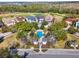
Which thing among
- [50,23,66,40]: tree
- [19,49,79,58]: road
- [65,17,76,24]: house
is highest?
[65,17,76,24]: house

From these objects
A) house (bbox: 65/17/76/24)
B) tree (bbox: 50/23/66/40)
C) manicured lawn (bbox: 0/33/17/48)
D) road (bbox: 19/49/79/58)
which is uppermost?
house (bbox: 65/17/76/24)

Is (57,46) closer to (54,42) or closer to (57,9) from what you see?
(54,42)

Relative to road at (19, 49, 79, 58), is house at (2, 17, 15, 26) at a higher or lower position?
higher

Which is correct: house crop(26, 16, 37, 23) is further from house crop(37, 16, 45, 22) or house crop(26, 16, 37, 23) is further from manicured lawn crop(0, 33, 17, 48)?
manicured lawn crop(0, 33, 17, 48)

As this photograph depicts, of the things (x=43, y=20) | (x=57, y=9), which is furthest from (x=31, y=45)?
(x=57, y=9)

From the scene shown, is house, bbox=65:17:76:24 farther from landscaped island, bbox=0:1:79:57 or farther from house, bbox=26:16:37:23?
house, bbox=26:16:37:23

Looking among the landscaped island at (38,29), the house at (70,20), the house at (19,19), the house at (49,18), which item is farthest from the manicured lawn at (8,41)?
the house at (70,20)

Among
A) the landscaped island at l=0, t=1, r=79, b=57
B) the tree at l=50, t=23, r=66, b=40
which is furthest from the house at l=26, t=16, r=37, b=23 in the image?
the tree at l=50, t=23, r=66, b=40

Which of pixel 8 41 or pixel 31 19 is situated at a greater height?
pixel 31 19

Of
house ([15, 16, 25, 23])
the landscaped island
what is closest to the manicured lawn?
the landscaped island

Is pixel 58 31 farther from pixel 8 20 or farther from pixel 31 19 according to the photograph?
pixel 8 20

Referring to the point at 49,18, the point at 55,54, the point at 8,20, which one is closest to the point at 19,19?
the point at 8,20
